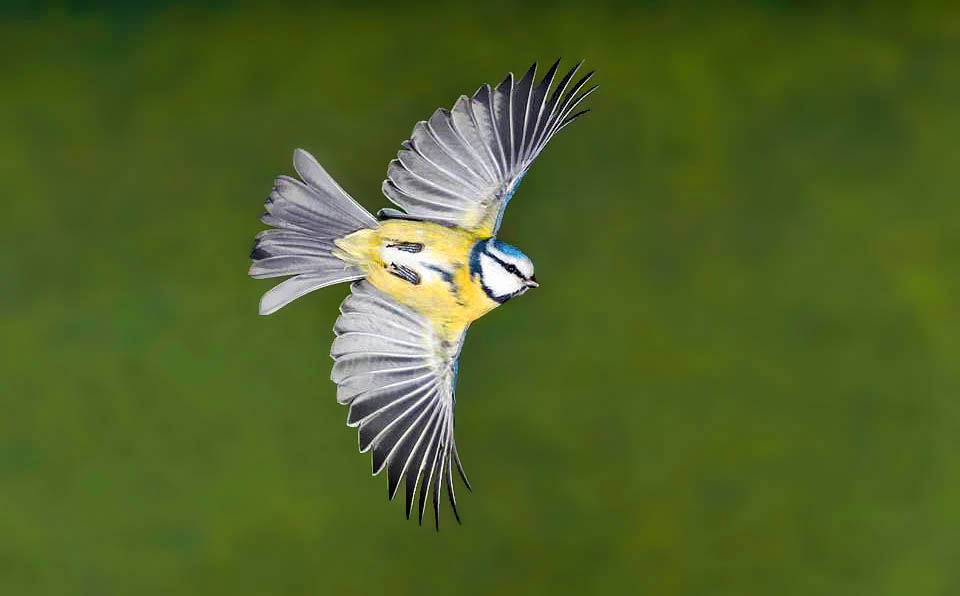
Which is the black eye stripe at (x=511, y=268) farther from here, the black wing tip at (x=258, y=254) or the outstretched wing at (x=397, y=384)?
the black wing tip at (x=258, y=254)

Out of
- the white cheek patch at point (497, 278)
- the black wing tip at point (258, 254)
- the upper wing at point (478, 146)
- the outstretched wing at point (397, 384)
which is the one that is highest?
the upper wing at point (478, 146)

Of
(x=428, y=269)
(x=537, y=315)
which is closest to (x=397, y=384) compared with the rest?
(x=428, y=269)

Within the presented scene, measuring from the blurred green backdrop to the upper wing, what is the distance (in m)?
0.35

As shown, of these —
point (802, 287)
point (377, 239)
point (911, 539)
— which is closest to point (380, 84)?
point (377, 239)

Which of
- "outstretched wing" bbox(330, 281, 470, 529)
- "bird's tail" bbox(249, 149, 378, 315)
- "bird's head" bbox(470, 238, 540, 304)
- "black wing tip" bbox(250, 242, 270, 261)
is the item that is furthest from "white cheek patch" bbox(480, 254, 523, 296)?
"black wing tip" bbox(250, 242, 270, 261)

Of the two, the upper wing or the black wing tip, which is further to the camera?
the black wing tip

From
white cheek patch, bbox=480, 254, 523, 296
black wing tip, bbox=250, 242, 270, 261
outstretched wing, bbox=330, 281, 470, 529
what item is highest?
black wing tip, bbox=250, 242, 270, 261

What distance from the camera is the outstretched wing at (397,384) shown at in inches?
58.8

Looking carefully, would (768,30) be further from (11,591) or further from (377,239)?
(11,591)

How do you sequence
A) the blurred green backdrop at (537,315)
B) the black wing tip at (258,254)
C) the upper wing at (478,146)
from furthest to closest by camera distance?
the blurred green backdrop at (537,315) < the black wing tip at (258,254) < the upper wing at (478,146)

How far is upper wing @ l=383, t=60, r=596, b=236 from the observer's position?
1.43 metres

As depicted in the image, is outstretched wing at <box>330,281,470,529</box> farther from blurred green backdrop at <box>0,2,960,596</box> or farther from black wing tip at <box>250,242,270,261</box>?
blurred green backdrop at <box>0,2,960,596</box>

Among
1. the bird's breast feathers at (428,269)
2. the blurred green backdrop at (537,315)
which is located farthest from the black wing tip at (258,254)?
the blurred green backdrop at (537,315)

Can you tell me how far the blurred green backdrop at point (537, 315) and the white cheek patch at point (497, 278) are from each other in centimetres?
41
